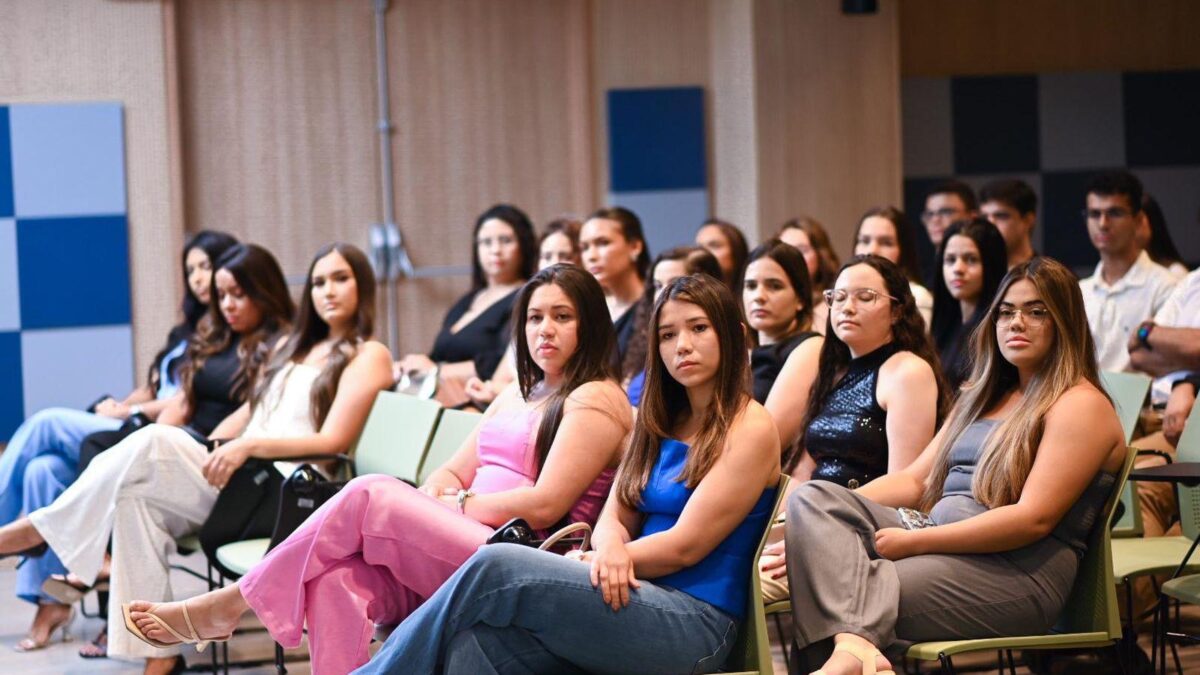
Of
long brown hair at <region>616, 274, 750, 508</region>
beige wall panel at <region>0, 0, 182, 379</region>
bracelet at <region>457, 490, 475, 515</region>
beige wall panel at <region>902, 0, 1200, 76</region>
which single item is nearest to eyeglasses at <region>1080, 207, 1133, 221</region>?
beige wall panel at <region>902, 0, 1200, 76</region>

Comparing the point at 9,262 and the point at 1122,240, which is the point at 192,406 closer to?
the point at 9,262

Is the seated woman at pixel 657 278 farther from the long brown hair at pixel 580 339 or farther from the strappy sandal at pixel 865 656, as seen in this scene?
the strappy sandal at pixel 865 656

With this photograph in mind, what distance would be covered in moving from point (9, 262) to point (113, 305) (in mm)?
477

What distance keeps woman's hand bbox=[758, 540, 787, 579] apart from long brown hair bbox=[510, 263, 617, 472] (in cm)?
56

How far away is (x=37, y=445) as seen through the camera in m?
5.26

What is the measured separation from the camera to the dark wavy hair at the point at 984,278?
456 cm

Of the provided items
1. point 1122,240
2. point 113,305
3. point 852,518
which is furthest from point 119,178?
point 852,518

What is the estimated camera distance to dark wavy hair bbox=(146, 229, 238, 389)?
5898 millimetres

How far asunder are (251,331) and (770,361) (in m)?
2.08


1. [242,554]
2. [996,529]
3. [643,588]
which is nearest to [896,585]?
[996,529]

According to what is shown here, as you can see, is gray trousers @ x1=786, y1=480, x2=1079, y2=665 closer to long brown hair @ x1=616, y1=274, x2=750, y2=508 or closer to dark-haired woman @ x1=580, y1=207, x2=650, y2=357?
long brown hair @ x1=616, y1=274, x2=750, y2=508

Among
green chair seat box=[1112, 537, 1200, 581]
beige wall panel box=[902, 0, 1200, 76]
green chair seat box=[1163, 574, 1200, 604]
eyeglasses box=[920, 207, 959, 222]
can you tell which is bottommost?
green chair seat box=[1112, 537, 1200, 581]

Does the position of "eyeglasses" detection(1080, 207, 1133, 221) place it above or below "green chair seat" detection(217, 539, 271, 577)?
above

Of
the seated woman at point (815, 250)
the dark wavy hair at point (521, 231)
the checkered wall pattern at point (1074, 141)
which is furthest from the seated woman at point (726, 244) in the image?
the checkered wall pattern at point (1074, 141)
